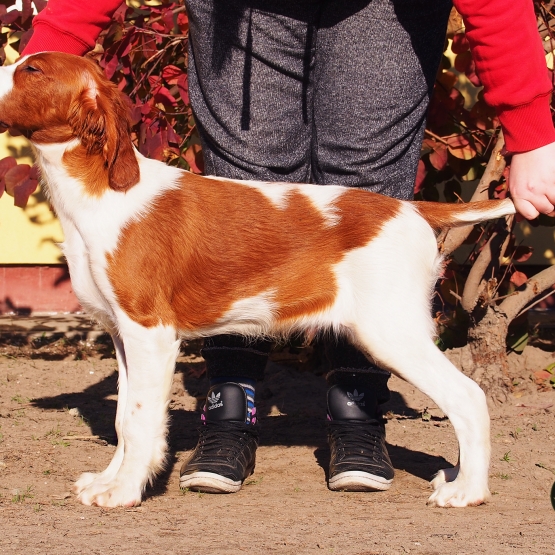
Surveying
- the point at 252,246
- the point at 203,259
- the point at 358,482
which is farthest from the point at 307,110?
the point at 358,482

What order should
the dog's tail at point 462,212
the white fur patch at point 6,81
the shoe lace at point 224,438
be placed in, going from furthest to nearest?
1. the shoe lace at point 224,438
2. the dog's tail at point 462,212
3. the white fur patch at point 6,81

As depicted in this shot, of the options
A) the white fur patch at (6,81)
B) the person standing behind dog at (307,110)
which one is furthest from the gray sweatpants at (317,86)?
the white fur patch at (6,81)

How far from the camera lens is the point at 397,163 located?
10.7 feet

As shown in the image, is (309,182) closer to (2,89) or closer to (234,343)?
(234,343)

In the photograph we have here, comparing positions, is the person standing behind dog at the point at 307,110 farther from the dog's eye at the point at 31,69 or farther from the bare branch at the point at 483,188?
the bare branch at the point at 483,188

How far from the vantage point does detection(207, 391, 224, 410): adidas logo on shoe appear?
330 cm

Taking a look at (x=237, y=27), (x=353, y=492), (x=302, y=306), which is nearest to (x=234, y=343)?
(x=302, y=306)

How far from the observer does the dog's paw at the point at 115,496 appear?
2832 mm

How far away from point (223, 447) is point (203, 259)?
26.9 inches

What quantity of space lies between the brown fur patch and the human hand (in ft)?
1.48

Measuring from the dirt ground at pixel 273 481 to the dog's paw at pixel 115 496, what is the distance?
3 centimetres

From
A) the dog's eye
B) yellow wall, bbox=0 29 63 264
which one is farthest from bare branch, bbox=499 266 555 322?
yellow wall, bbox=0 29 63 264

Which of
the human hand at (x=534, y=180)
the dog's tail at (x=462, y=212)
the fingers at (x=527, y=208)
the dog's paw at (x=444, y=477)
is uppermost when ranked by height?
the human hand at (x=534, y=180)

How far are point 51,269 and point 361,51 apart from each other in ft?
10.5
